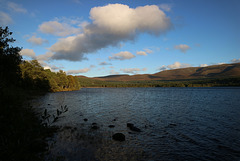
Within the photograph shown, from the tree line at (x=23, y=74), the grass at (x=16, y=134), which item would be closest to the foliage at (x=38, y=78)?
the tree line at (x=23, y=74)

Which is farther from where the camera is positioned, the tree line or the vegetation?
the tree line

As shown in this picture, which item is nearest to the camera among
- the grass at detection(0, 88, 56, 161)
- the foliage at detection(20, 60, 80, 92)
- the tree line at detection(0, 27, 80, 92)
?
the grass at detection(0, 88, 56, 161)

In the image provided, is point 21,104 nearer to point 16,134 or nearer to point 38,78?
point 16,134

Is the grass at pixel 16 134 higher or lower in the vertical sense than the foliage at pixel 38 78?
lower

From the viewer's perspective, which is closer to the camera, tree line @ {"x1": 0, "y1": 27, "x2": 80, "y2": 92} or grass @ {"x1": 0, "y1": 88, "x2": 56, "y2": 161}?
grass @ {"x1": 0, "y1": 88, "x2": 56, "y2": 161}

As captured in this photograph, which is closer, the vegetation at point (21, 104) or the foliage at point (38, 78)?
the vegetation at point (21, 104)

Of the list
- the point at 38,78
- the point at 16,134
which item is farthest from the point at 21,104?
the point at 38,78

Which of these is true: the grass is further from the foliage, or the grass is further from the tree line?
the foliage

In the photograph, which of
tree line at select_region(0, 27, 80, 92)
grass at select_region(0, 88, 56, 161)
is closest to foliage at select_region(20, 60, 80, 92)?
tree line at select_region(0, 27, 80, 92)

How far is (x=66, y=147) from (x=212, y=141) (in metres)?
18.3

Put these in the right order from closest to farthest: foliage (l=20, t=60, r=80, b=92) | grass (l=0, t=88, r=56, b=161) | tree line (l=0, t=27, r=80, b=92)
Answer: grass (l=0, t=88, r=56, b=161) → tree line (l=0, t=27, r=80, b=92) → foliage (l=20, t=60, r=80, b=92)

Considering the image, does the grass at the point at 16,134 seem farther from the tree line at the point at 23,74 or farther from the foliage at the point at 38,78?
the foliage at the point at 38,78

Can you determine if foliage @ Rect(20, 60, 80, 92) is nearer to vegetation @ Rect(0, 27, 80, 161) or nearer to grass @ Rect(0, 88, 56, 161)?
vegetation @ Rect(0, 27, 80, 161)

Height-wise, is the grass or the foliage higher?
the foliage
